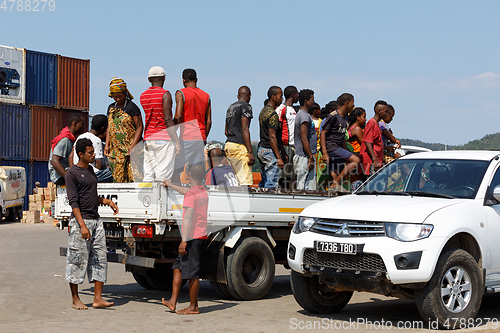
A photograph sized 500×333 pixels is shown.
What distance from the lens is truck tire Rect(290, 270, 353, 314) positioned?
6.75m

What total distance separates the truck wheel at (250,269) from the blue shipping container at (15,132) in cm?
2588

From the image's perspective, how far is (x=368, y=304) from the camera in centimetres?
775

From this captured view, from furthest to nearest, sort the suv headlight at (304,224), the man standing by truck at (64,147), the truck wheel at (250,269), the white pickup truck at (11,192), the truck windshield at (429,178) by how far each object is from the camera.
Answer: the white pickup truck at (11,192), the man standing by truck at (64,147), the truck wheel at (250,269), the truck windshield at (429,178), the suv headlight at (304,224)

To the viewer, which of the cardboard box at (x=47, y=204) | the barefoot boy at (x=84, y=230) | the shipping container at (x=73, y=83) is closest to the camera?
the barefoot boy at (x=84, y=230)

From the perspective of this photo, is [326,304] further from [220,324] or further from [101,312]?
[101,312]

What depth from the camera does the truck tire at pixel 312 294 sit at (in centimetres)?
675

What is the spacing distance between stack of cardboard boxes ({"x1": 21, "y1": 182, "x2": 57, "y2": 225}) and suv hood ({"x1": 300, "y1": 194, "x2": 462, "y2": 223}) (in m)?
22.7

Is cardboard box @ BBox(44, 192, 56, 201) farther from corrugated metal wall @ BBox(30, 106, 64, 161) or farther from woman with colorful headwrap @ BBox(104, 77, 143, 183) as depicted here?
woman with colorful headwrap @ BBox(104, 77, 143, 183)

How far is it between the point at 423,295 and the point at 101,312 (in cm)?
369

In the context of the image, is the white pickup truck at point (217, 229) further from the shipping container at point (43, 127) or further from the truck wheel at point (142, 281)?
the shipping container at point (43, 127)

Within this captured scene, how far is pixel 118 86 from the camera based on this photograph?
8711 millimetres

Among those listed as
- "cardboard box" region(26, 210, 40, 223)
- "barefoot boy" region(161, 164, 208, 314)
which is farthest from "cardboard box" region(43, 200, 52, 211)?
"barefoot boy" region(161, 164, 208, 314)

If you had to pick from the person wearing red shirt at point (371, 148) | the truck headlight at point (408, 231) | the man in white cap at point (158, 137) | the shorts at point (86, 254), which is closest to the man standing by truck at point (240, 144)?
the man in white cap at point (158, 137)

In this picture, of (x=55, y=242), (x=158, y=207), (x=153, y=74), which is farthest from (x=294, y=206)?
(x=55, y=242)
